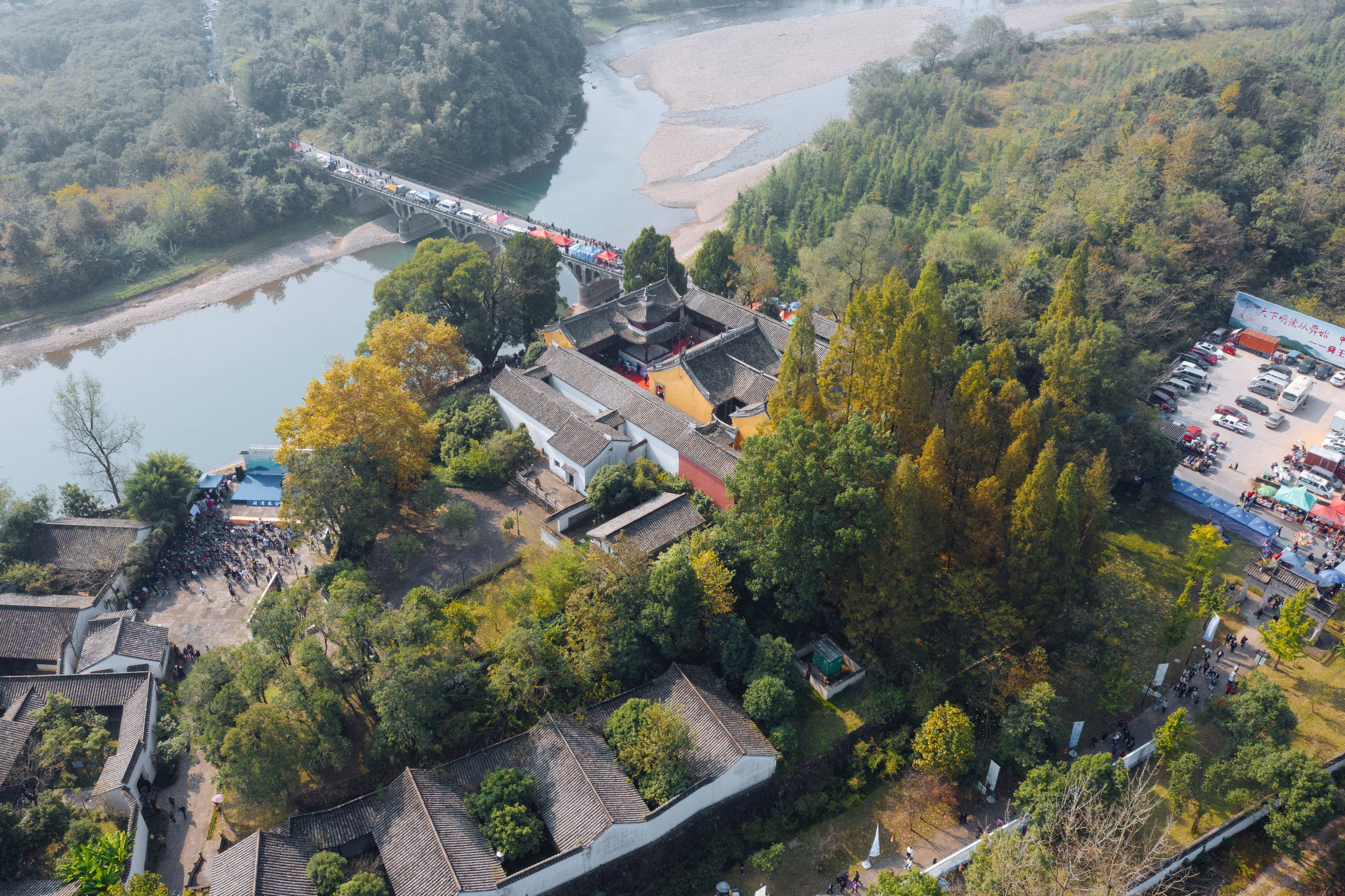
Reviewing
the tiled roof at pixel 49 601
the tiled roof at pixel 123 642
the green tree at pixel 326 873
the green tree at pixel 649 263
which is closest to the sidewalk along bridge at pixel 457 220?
the green tree at pixel 649 263

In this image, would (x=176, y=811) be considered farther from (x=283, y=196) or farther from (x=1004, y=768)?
(x=283, y=196)

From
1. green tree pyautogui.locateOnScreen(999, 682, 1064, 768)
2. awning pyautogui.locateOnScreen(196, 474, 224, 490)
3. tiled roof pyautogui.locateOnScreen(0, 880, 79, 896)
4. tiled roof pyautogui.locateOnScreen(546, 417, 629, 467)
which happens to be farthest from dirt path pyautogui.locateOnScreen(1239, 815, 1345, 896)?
awning pyautogui.locateOnScreen(196, 474, 224, 490)

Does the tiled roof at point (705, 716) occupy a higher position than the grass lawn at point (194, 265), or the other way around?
the tiled roof at point (705, 716)

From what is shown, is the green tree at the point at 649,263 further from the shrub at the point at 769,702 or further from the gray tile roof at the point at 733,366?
the shrub at the point at 769,702

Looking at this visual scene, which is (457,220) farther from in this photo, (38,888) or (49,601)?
(38,888)

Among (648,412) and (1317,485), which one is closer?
(648,412)

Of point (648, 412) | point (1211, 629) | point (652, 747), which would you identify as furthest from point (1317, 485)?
point (652, 747)

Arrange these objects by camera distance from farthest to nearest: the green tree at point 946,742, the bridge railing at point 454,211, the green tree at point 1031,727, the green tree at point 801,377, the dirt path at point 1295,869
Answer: the bridge railing at point 454,211
the green tree at point 801,377
the green tree at point 1031,727
the green tree at point 946,742
the dirt path at point 1295,869
